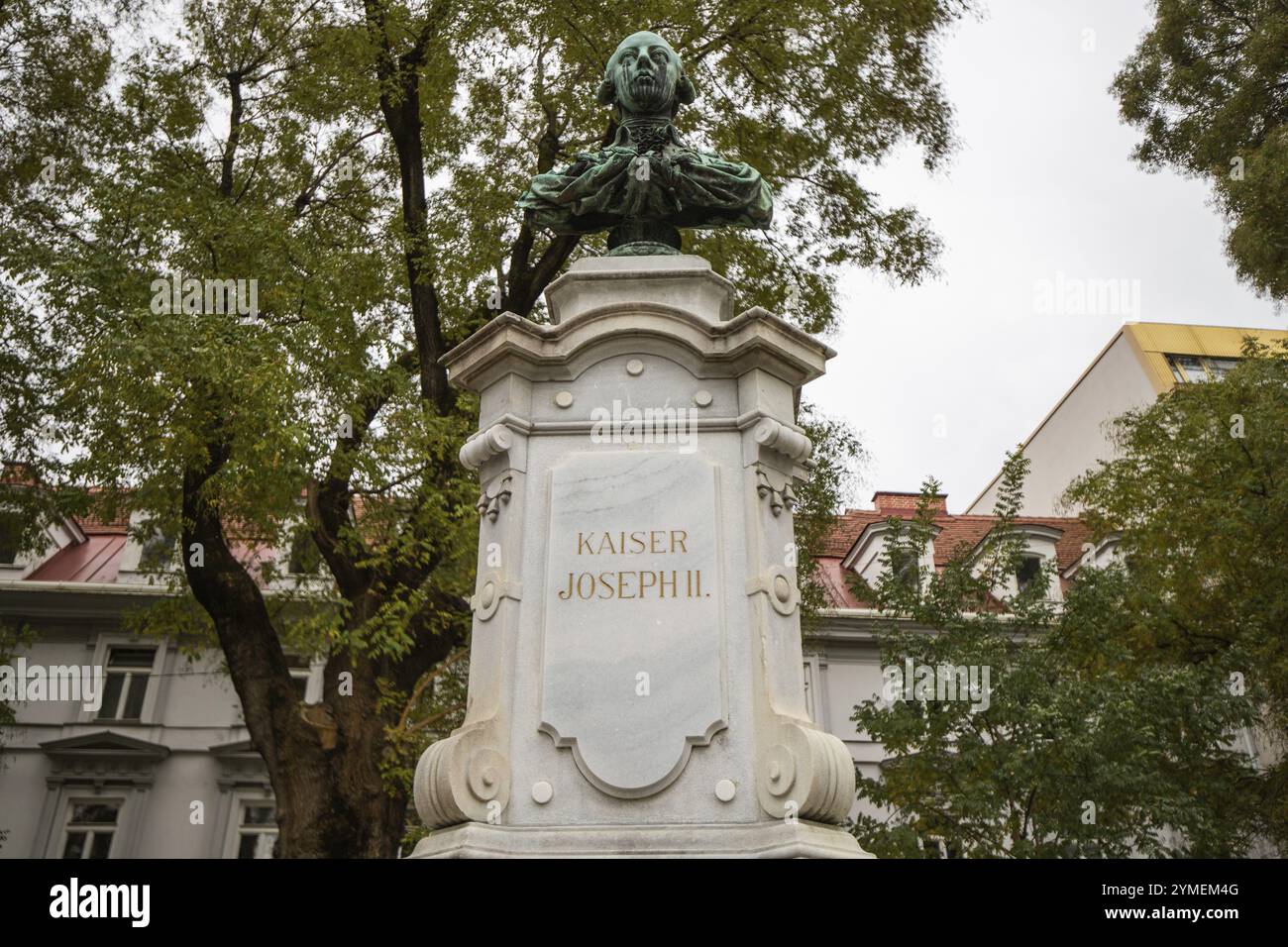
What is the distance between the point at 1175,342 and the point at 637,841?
28.9 m

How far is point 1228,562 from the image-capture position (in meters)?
16.4

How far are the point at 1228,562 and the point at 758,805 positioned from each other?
13.7 meters

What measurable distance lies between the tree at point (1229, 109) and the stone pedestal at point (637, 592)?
41.0 feet

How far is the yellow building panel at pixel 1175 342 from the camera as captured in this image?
92.6 feet

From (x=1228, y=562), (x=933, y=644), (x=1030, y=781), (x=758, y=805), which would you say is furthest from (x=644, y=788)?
(x=1228, y=562)

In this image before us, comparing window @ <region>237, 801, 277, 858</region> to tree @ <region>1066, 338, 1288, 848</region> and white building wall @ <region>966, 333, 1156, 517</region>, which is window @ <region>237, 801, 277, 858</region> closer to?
tree @ <region>1066, 338, 1288, 848</region>

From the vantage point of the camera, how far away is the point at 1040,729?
13.4 meters

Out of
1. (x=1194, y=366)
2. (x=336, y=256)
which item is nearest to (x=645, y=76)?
(x=336, y=256)

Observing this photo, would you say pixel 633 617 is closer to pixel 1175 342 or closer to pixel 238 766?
pixel 238 766

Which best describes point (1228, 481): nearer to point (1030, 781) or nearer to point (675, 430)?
point (1030, 781)

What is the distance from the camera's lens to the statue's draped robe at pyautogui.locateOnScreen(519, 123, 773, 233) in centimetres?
678

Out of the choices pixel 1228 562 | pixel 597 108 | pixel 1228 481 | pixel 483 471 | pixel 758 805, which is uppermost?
pixel 597 108

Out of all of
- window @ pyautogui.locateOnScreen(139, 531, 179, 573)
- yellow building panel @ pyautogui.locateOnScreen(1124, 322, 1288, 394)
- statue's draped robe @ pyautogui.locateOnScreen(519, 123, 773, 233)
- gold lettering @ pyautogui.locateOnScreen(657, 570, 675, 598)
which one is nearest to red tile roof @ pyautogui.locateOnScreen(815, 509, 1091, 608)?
yellow building panel @ pyautogui.locateOnScreen(1124, 322, 1288, 394)

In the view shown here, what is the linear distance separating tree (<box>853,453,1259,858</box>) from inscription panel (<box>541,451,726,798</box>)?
8.01m
